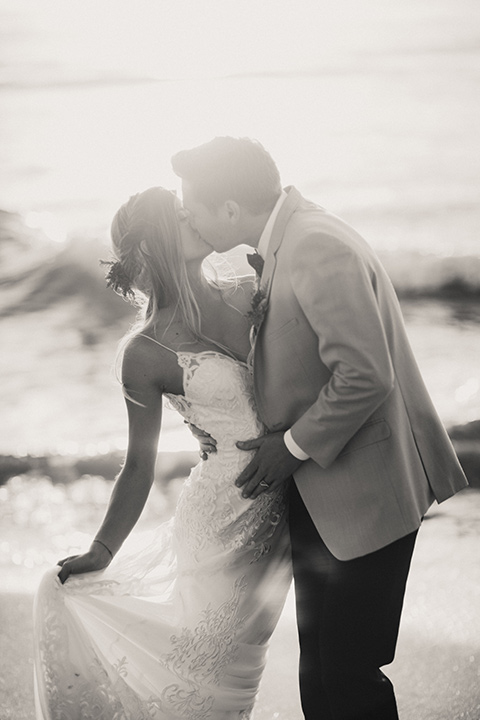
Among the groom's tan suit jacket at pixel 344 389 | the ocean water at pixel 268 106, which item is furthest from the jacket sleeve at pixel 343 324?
the ocean water at pixel 268 106

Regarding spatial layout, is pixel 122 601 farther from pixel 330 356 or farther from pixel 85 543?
pixel 85 543

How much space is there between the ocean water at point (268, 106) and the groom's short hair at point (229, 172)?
6884 mm

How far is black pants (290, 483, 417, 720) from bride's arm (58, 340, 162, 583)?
46cm

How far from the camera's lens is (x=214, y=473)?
2277 mm

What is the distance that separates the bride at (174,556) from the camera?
2088 millimetres

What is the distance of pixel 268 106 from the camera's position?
413 inches

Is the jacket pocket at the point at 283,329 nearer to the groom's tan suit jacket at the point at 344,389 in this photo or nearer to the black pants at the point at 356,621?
the groom's tan suit jacket at the point at 344,389

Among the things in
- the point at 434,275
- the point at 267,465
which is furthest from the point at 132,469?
the point at 434,275

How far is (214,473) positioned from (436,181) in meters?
8.52

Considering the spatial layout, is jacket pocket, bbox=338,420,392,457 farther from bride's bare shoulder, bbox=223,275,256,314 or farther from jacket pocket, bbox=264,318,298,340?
bride's bare shoulder, bbox=223,275,256,314

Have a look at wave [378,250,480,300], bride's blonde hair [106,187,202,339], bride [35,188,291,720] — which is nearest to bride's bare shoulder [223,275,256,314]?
bride [35,188,291,720]

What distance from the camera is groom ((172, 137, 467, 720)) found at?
1843 mm

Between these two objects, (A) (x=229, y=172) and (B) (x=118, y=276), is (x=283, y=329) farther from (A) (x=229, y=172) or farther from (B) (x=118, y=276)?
(B) (x=118, y=276)

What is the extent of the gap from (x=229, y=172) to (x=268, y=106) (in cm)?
891
